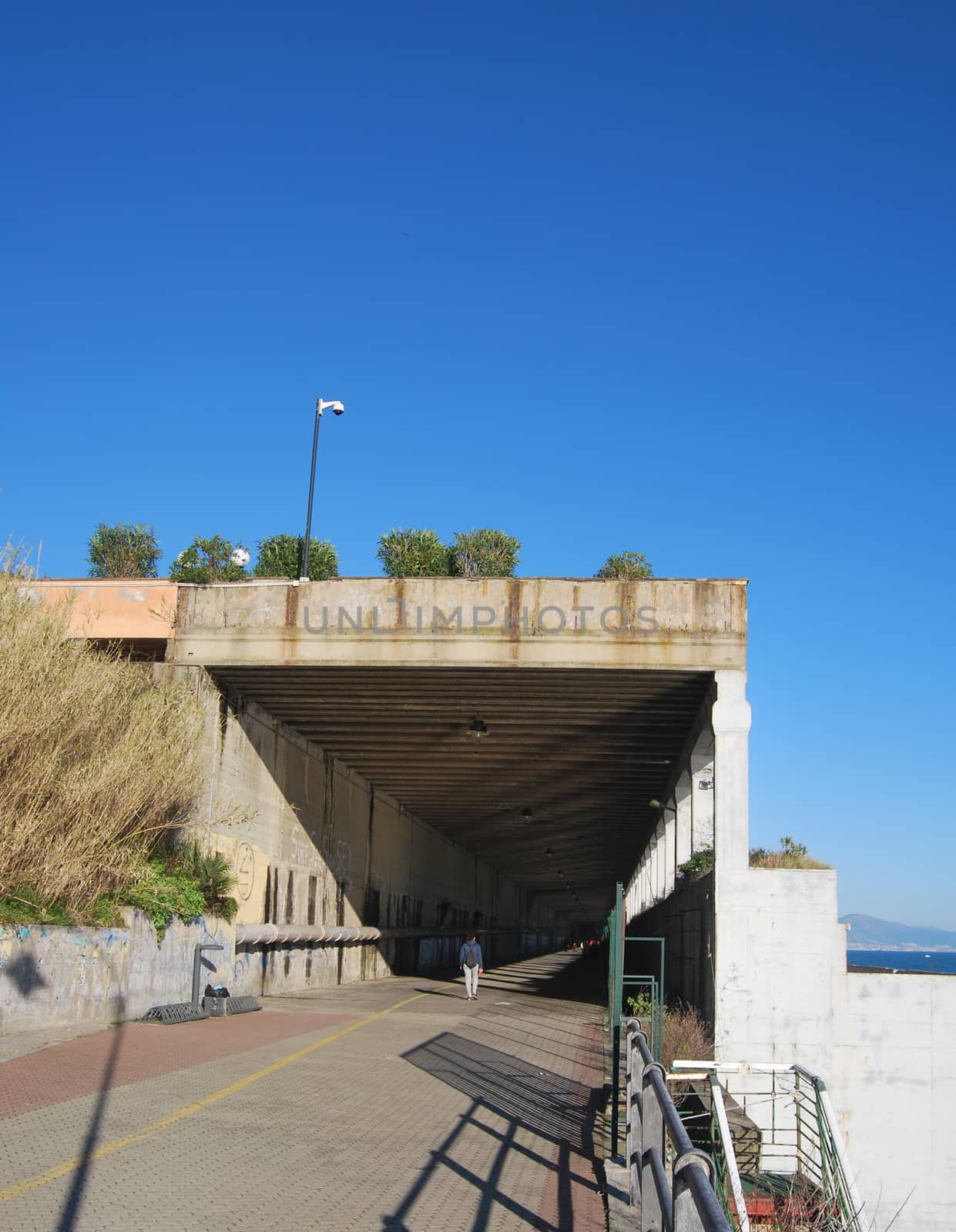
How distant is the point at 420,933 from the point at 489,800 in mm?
6341

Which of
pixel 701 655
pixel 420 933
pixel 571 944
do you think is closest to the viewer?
pixel 701 655

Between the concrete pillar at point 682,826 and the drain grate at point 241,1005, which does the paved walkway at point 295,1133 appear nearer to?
the drain grate at point 241,1005

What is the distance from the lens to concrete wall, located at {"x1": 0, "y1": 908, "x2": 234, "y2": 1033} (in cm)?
1355

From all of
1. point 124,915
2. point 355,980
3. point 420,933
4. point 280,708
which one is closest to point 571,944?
point 420,933

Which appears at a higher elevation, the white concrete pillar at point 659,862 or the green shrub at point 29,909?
the white concrete pillar at point 659,862

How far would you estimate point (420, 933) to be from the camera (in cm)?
4162

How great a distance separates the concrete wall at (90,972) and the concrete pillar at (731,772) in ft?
29.0

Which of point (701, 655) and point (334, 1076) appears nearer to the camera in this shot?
point (334, 1076)

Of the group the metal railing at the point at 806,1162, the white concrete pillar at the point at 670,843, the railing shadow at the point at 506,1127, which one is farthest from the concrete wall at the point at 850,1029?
the white concrete pillar at the point at 670,843

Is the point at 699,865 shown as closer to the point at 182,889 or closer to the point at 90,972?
the point at 182,889

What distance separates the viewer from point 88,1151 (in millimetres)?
8430

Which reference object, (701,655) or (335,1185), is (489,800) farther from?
(335,1185)

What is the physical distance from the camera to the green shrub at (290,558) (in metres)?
52.0

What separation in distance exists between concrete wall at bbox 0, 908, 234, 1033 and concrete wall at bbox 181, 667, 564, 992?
3390 millimetres
